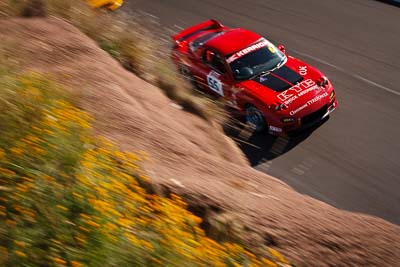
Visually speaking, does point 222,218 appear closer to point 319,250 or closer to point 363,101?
point 319,250

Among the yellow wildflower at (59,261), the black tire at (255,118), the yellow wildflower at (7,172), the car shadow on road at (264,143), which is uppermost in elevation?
the yellow wildflower at (7,172)

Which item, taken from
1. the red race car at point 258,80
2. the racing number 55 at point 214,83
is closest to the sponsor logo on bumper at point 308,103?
the red race car at point 258,80

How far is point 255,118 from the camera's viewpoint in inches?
443

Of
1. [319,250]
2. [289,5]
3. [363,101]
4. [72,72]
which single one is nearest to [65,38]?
[72,72]

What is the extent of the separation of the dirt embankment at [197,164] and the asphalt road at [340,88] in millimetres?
2539

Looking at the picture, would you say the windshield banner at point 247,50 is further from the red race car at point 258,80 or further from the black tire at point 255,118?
the black tire at point 255,118

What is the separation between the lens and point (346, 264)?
19.7ft

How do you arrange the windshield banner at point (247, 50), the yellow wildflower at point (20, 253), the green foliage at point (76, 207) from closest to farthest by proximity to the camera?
the yellow wildflower at point (20, 253) → the green foliage at point (76, 207) → the windshield banner at point (247, 50)

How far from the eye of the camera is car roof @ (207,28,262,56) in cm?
1174

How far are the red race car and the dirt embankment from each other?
2.81 metres

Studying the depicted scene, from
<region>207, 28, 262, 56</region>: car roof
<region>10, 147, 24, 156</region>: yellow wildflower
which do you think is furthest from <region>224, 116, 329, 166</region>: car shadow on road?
<region>10, 147, 24, 156</region>: yellow wildflower

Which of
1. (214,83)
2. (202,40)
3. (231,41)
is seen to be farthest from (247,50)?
(202,40)

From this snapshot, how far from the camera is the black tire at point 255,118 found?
11141 millimetres

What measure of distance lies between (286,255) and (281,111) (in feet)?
17.2
